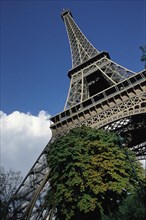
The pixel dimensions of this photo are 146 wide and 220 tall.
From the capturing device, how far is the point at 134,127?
90.6 ft

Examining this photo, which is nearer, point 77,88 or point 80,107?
point 80,107

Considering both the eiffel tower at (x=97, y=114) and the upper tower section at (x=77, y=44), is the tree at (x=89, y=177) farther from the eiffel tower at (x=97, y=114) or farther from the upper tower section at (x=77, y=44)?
the upper tower section at (x=77, y=44)

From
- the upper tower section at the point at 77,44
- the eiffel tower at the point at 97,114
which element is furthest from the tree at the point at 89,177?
the upper tower section at the point at 77,44

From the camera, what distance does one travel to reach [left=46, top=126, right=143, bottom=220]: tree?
64.3 ft

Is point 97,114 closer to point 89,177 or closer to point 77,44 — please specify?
point 89,177

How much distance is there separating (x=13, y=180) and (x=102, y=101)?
1207cm

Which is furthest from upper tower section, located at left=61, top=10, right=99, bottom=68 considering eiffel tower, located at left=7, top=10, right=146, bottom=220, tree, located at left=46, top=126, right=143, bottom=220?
tree, located at left=46, top=126, right=143, bottom=220

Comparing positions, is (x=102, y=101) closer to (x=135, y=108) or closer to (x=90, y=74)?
(x=135, y=108)

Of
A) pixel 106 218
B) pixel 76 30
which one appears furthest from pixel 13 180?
pixel 76 30

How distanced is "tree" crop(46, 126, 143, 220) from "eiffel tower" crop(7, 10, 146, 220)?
9.93ft

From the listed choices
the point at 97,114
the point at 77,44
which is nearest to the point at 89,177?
the point at 97,114

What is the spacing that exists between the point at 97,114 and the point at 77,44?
19.9 meters

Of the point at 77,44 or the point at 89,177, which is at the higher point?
the point at 77,44

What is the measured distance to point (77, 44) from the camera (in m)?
44.3
